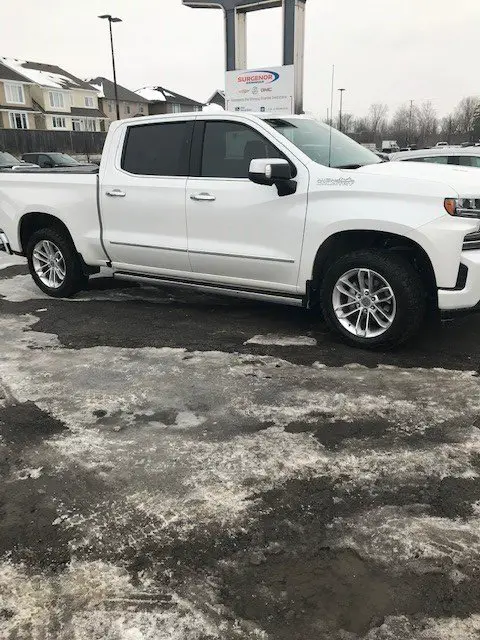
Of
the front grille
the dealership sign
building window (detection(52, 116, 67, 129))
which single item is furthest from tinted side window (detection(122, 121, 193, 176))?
building window (detection(52, 116, 67, 129))

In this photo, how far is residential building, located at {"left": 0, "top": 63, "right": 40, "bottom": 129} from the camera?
55950mm

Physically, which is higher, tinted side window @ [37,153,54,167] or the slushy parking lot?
tinted side window @ [37,153,54,167]

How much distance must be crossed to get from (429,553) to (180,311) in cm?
411

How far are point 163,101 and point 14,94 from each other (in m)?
24.5

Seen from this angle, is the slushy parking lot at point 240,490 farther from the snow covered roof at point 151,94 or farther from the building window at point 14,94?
the snow covered roof at point 151,94

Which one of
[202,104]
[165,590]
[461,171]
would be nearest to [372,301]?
[461,171]

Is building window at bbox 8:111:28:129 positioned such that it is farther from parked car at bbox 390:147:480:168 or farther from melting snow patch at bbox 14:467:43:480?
melting snow patch at bbox 14:467:43:480

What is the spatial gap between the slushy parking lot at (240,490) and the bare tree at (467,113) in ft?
261

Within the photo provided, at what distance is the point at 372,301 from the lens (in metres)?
4.62

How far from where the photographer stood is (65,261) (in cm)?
641

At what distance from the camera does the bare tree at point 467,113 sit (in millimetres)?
80175

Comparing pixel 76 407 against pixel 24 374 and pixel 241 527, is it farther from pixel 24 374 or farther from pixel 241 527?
pixel 241 527

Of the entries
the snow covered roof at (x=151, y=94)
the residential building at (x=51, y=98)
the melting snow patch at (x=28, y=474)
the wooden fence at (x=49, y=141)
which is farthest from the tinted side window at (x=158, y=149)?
the snow covered roof at (x=151, y=94)

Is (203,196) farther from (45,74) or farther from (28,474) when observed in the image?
(45,74)
